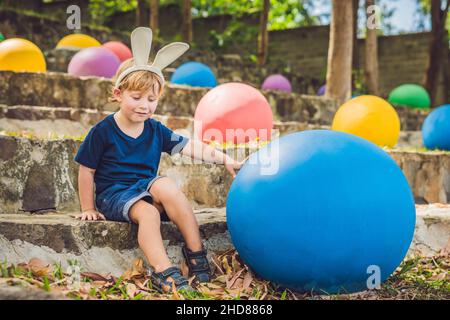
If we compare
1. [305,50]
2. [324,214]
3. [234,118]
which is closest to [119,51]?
[234,118]

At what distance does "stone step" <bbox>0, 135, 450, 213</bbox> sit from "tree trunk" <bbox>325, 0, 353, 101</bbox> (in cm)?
477

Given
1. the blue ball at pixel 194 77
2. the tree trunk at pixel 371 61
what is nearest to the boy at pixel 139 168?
the blue ball at pixel 194 77

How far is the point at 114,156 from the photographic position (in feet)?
11.7

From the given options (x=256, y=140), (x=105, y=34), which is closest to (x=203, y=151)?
(x=256, y=140)

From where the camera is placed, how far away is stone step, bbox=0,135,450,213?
3.91 metres

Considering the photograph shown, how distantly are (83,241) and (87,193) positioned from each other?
0.36 metres

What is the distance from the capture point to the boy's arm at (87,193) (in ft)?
11.3

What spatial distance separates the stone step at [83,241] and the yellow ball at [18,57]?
13.7 ft

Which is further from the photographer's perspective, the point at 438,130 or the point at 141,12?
the point at 141,12

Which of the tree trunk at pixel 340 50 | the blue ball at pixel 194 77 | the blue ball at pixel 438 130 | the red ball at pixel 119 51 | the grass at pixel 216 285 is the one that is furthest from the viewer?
the red ball at pixel 119 51

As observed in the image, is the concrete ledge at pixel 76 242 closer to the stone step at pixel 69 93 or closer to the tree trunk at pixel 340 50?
the stone step at pixel 69 93

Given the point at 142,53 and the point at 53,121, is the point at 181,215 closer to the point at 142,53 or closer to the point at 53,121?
the point at 142,53

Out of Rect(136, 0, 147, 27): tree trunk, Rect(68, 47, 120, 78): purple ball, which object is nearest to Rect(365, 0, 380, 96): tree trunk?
Rect(136, 0, 147, 27): tree trunk

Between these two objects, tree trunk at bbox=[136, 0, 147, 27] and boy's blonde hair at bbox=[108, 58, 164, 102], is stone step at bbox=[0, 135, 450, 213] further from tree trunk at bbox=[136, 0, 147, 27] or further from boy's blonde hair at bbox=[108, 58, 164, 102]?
tree trunk at bbox=[136, 0, 147, 27]
